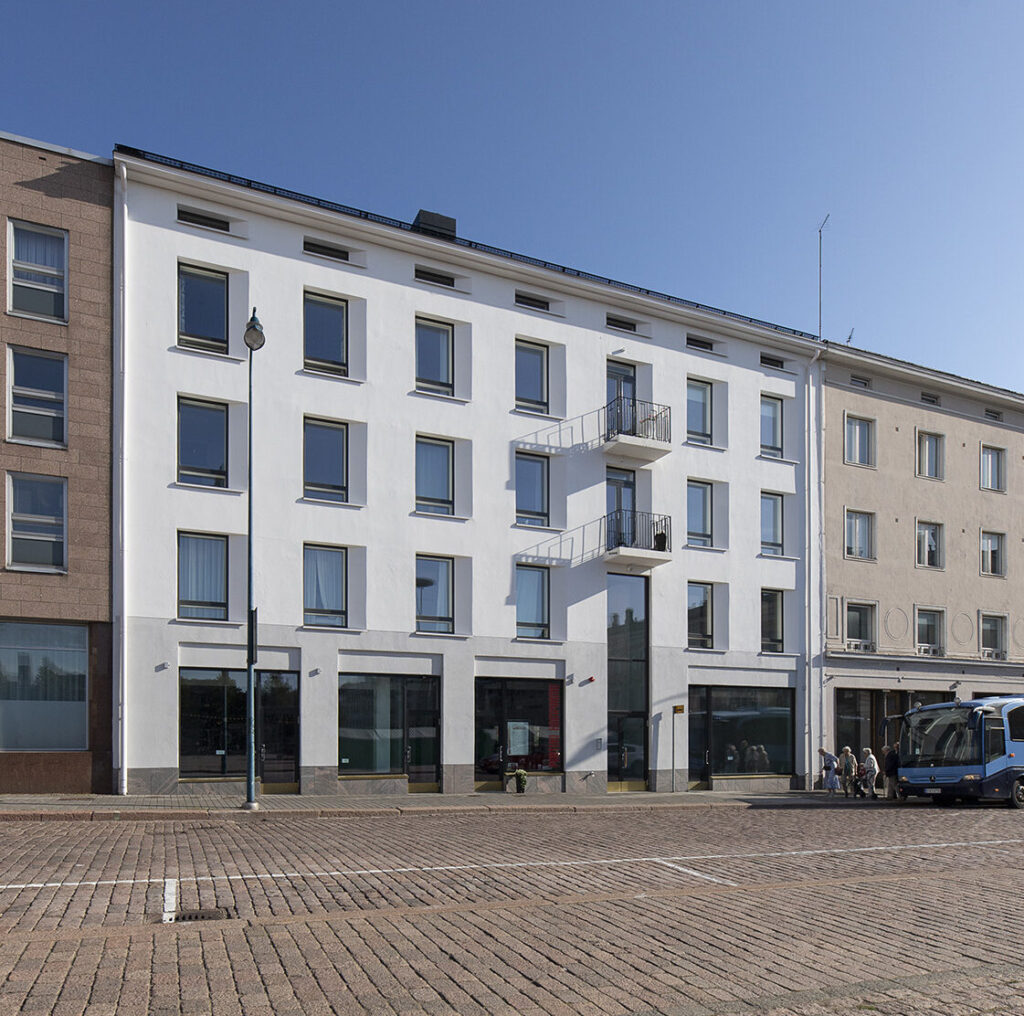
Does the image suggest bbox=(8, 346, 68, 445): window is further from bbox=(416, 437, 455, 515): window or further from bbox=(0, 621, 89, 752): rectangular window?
bbox=(416, 437, 455, 515): window

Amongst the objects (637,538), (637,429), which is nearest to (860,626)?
(637,538)

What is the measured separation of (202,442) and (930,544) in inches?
970

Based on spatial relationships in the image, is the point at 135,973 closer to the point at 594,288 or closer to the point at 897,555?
the point at 594,288

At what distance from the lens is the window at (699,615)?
30688 millimetres

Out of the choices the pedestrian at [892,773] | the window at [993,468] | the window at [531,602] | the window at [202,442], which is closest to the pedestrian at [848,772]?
the pedestrian at [892,773]

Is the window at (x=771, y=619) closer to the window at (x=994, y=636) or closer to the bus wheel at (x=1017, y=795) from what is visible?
the bus wheel at (x=1017, y=795)

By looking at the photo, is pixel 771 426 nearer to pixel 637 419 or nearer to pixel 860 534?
pixel 860 534

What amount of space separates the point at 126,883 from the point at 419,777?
51.0 feet

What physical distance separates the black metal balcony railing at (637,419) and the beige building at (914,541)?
668 centimetres

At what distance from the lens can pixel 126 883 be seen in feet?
34.8

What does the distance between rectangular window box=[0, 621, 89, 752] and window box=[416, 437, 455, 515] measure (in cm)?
855

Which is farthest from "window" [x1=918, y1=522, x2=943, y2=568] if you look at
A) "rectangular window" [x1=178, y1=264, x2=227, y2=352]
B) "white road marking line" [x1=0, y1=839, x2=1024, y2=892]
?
"rectangular window" [x1=178, y1=264, x2=227, y2=352]

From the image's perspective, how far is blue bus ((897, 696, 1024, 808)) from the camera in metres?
26.7

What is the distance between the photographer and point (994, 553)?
38594 mm
